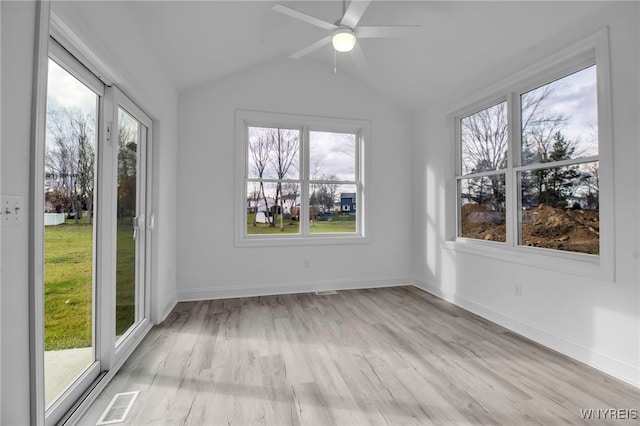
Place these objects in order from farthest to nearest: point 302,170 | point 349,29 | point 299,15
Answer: point 302,170 → point 349,29 → point 299,15

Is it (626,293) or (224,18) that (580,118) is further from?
(224,18)

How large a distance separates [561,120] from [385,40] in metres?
1.91

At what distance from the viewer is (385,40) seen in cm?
344

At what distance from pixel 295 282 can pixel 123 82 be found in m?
2.91

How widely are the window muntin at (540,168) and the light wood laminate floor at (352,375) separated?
3.24 ft

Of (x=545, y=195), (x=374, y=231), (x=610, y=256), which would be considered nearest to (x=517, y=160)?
(x=545, y=195)

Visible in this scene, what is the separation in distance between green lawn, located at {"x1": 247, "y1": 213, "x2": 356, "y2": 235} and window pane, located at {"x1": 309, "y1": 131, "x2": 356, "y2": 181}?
0.59m

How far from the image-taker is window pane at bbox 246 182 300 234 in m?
4.18

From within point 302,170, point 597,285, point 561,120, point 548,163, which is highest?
point 561,120

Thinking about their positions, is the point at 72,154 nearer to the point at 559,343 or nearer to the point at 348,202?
the point at 348,202

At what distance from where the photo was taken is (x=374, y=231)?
4.49 metres

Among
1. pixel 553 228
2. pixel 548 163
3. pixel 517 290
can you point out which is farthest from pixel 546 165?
pixel 517 290

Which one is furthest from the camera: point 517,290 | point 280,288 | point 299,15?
point 280,288

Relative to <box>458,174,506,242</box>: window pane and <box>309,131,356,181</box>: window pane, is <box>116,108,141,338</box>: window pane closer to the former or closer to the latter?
<box>309,131,356,181</box>: window pane
